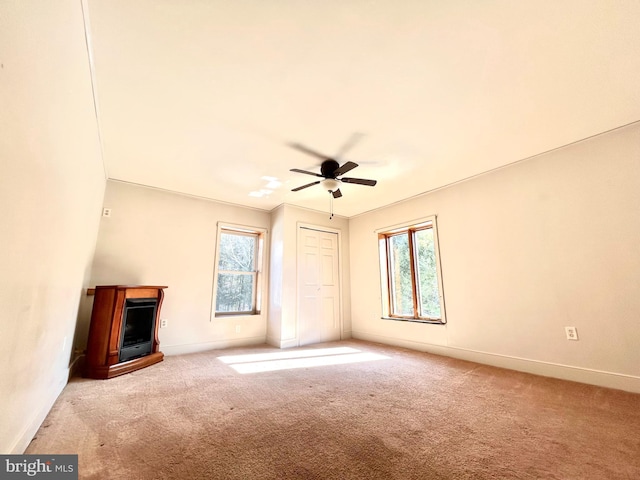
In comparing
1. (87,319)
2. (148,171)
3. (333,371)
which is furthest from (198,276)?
(333,371)

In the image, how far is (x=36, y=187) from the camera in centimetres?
117

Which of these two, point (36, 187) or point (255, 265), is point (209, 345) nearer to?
point (255, 265)

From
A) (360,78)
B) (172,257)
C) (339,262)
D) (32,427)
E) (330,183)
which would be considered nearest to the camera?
(32,427)

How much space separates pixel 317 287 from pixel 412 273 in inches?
67.9

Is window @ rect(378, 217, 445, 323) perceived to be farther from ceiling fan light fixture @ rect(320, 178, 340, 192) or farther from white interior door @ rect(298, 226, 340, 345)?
ceiling fan light fixture @ rect(320, 178, 340, 192)

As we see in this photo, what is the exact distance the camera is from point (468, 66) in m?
1.82

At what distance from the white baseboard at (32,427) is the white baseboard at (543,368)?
13.4 feet

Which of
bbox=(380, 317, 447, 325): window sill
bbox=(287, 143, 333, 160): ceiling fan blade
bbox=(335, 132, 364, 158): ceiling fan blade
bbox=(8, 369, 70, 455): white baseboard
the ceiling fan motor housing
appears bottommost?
bbox=(8, 369, 70, 455): white baseboard

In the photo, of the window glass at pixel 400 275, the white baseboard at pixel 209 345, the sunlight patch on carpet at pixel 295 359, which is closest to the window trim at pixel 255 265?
the white baseboard at pixel 209 345

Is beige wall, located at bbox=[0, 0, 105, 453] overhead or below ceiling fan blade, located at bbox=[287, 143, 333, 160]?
below

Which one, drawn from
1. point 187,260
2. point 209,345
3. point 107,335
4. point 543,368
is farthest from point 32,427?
point 543,368

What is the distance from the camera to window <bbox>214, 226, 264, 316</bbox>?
4363mm

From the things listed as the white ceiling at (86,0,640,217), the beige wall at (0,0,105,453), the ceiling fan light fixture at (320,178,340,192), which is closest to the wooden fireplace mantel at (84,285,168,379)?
the beige wall at (0,0,105,453)

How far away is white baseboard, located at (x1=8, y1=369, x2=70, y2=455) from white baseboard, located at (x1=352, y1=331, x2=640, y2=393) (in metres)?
4.08
